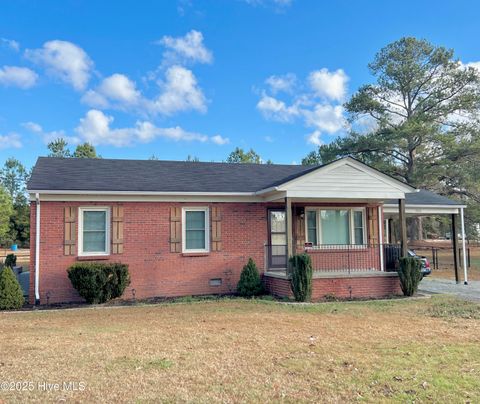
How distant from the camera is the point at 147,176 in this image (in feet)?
41.7

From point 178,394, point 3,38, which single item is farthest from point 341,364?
point 3,38

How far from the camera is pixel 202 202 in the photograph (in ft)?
40.0

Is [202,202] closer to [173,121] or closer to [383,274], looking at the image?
[383,274]

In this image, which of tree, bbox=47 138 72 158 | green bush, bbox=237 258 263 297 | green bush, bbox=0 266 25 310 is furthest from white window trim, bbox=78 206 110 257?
tree, bbox=47 138 72 158

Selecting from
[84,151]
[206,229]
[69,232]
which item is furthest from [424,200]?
[84,151]

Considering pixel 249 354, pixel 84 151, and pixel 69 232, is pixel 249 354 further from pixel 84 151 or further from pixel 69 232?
pixel 84 151

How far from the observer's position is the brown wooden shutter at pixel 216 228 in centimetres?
1217

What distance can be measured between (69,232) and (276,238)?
6.08 metres

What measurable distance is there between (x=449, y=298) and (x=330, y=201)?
14.2ft

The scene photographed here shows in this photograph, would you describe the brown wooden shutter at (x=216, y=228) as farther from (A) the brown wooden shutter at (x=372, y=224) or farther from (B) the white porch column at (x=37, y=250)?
(A) the brown wooden shutter at (x=372, y=224)

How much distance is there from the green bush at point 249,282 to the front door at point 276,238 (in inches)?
40.6

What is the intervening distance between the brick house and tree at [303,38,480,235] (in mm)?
13401

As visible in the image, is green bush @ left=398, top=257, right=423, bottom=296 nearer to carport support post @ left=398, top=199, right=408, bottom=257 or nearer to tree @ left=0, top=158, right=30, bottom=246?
carport support post @ left=398, top=199, right=408, bottom=257

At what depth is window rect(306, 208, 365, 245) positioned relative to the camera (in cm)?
1342
